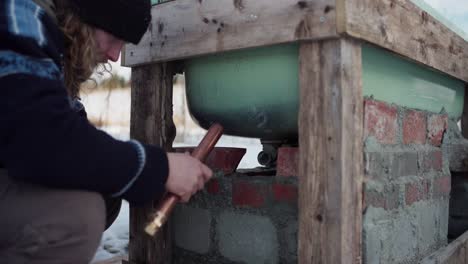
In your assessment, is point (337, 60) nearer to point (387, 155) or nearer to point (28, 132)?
point (387, 155)

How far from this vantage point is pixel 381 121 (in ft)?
4.25

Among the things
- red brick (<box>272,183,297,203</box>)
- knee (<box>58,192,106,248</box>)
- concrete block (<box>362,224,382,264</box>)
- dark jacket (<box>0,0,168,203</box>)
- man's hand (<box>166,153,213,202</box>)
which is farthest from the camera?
red brick (<box>272,183,297,203</box>)

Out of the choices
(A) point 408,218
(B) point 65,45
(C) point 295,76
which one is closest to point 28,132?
(B) point 65,45

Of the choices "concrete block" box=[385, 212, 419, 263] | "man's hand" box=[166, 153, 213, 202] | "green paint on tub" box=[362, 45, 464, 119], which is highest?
"green paint on tub" box=[362, 45, 464, 119]

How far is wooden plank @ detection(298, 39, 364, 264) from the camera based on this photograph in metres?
1.09

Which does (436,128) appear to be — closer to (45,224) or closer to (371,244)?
(371,244)

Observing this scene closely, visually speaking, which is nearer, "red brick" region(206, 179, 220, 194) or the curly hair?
the curly hair

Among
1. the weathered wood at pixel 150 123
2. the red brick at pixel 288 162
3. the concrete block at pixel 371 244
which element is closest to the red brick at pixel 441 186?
the concrete block at pixel 371 244

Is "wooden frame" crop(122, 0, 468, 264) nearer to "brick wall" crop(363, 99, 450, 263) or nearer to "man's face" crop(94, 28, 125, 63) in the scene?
"brick wall" crop(363, 99, 450, 263)

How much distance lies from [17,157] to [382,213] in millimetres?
954

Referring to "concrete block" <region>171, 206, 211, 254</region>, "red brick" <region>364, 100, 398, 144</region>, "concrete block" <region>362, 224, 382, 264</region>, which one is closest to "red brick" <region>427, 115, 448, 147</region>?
"red brick" <region>364, 100, 398, 144</region>

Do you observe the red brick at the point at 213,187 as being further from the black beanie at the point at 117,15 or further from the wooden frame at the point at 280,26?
the black beanie at the point at 117,15

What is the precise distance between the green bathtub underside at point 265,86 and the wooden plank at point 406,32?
0.05 m

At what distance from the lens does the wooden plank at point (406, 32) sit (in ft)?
3.67
